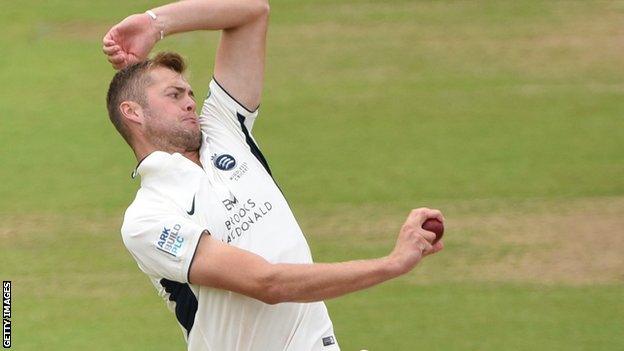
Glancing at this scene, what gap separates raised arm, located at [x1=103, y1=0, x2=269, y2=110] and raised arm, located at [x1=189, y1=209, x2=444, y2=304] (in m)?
0.89

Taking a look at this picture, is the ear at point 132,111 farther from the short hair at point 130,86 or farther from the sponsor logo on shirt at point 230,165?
the sponsor logo on shirt at point 230,165

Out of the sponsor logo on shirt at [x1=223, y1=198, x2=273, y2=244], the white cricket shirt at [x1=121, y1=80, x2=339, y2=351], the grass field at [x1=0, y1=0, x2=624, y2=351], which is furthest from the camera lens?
the grass field at [x1=0, y1=0, x2=624, y2=351]

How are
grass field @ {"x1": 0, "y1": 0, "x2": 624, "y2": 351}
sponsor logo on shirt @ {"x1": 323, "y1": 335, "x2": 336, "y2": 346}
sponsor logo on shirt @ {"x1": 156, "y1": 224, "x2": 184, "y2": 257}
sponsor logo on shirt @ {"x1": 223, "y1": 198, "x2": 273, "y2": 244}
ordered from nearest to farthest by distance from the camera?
sponsor logo on shirt @ {"x1": 156, "y1": 224, "x2": 184, "y2": 257} → sponsor logo on shirt @ {"x1": 223, "y1": 198, "x2": 273, "y2": 244} → sponsor logo on shirt @ {"x1": 323, "y1": 335, "x2": 336, "y2": 346} → grass field @ {"x1": 0, "y1": 0, "x2": 624, "y2": 351}

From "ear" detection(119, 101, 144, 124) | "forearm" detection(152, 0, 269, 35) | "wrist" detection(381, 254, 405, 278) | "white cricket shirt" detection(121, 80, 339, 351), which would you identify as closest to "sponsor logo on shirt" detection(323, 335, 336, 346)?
"white cricket shirt" detection(121, 80, 339, 351)

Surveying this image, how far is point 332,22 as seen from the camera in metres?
10.5

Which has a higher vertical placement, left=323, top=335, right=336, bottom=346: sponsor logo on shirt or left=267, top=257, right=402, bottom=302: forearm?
left=267, top=257, right=402, bottom=302: forearm

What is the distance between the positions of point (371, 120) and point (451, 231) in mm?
1478

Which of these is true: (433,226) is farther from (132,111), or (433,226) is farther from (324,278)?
(132,111)

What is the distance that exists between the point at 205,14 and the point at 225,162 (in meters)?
0.60

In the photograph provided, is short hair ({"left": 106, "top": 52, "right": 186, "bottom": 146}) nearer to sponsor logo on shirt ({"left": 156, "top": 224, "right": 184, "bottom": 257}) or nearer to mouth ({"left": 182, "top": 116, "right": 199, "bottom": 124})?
mouth ({"left": 182, "top": 116, "right": 199, "bottom": 124})

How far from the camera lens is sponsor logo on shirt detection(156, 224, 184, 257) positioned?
428 cm

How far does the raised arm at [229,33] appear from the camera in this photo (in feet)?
16.0

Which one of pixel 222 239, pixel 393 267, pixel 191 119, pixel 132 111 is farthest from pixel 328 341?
pixel 132 111

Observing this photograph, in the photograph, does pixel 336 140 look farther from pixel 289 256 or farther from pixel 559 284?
pixel 289 256
